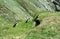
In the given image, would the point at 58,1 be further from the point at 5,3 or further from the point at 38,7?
the point at 5,3

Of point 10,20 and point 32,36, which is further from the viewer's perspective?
point 10,20

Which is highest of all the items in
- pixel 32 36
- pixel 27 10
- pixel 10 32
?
pixel 32 36

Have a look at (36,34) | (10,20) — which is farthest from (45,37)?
(10,20)

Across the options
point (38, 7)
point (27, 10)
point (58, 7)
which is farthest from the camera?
point (58, 7)

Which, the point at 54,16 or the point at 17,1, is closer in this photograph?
the point at 54,16

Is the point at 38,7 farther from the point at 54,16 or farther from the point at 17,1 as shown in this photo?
the point at 54,16

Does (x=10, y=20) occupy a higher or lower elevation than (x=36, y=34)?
lower

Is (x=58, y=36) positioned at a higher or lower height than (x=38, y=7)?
higher

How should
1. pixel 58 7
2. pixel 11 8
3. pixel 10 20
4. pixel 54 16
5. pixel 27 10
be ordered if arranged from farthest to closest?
pixel 58 7 → pixel 27 10 → pixel 11 8 → pixel 10 20 → pixel 54 16

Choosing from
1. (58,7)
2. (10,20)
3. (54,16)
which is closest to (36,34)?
(54,16)
